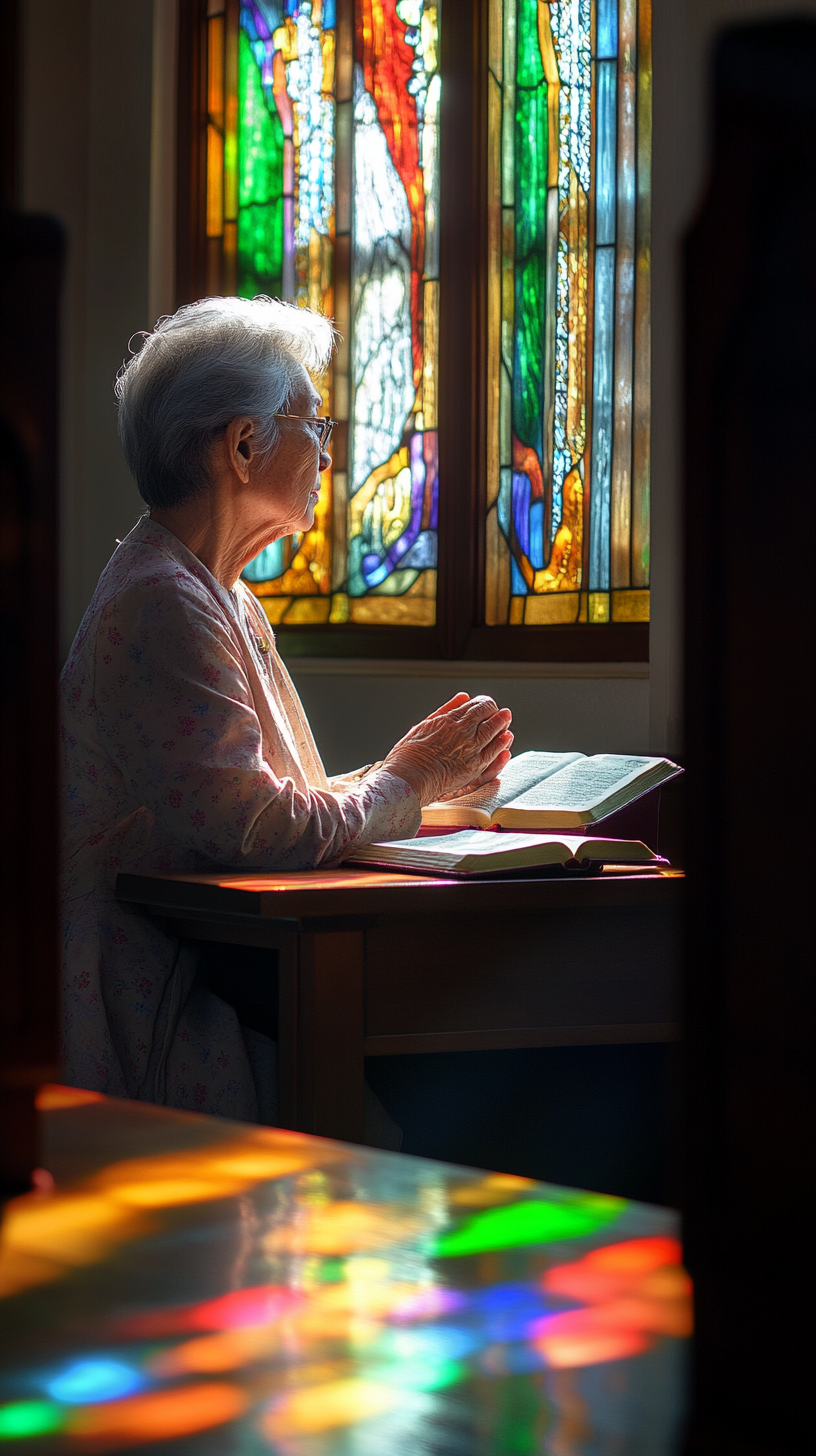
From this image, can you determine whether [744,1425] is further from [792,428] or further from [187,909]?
[187,909]

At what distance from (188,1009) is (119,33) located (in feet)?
13.7

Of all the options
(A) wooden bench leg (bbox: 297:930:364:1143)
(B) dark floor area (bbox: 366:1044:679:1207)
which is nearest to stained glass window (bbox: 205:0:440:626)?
(B) dark floor area (bbox: 366:1044:679:1207)

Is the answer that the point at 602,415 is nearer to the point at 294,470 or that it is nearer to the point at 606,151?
the point at 606,151

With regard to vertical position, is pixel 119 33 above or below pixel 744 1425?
above

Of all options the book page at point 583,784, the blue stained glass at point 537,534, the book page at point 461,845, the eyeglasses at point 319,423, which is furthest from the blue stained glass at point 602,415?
the book page at point 461,845

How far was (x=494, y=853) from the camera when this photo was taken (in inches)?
64.8

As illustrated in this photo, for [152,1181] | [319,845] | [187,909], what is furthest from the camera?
[319,845]

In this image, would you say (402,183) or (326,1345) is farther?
(402,183)

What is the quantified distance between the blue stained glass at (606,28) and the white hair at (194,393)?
2.17m

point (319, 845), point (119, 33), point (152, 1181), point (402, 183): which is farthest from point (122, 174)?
point (152, 1181)

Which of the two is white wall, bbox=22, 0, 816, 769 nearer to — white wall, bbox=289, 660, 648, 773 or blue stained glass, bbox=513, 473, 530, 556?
white wall, bbox=289, 660, 648, 773

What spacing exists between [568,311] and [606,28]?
713mm

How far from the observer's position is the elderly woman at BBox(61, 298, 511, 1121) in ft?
5.69

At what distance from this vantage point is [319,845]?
1.80 m
